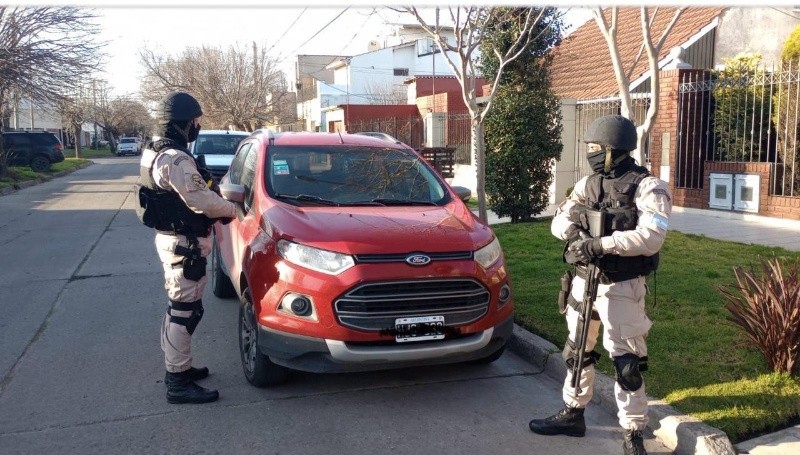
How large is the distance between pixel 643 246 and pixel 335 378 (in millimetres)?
2488

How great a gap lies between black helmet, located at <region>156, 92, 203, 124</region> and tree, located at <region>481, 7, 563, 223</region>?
738 cm

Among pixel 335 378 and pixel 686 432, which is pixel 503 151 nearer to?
pixel 335 378

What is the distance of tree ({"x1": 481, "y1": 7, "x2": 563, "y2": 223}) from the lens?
1123 centimetres

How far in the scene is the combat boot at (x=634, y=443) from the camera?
11.9ft

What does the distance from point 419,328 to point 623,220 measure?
4.65 ft

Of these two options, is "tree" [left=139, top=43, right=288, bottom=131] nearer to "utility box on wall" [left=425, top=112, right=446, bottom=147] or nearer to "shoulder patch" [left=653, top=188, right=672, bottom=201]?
"utility box on wall" [left=425, top=112, right=446, bottom=147]

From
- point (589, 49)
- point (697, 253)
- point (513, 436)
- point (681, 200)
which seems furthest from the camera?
point (589, 49)

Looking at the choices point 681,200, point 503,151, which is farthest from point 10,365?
point 681,200

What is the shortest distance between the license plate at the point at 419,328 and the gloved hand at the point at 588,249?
41.3 inches

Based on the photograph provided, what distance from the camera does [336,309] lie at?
4105 millimetres

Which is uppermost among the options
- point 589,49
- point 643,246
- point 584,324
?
point 589,49

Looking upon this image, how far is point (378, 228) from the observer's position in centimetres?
447

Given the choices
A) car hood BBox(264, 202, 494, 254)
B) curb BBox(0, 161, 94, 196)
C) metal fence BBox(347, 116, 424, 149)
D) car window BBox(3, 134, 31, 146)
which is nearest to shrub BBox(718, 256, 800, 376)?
car hood BBox(264, 202, 494, 254)

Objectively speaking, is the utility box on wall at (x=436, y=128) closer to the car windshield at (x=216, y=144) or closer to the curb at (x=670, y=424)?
the car windshield at (x=216, y=144)
